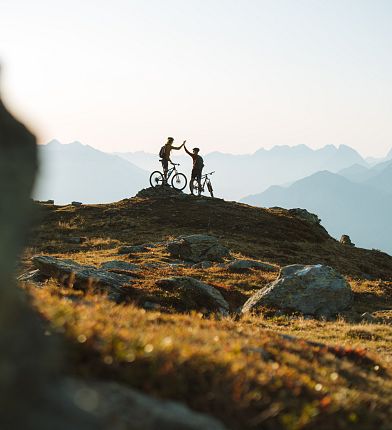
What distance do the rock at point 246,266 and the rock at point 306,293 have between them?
25.5 ft

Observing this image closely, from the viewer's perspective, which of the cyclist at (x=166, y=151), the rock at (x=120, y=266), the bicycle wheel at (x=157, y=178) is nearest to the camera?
the rock at (x=120, y=266)

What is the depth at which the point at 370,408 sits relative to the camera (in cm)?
801

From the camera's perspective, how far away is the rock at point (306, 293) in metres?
25.3

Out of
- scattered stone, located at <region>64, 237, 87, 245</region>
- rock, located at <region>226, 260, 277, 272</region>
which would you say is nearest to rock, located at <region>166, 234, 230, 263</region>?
rock, located at <region>226, 260, 277, 272</region>

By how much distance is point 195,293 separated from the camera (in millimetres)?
24000

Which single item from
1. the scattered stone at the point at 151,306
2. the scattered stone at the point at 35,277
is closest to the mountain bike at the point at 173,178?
the scattered stone at the point at 35,277

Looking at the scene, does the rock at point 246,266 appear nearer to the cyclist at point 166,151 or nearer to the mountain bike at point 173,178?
the cyclist at point 166,151

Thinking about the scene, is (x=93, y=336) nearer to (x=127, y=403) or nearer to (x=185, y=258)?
(x=127, y=403)

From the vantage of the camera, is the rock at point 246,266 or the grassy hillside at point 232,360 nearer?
the grassy hillside at point 232,360

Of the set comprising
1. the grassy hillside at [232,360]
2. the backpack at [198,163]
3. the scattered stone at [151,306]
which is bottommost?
the scattered stone at [151,306]

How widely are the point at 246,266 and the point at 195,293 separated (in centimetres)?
1248

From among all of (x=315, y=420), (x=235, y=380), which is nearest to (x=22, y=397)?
(x=235, y=380)

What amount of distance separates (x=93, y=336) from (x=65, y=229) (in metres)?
49.5

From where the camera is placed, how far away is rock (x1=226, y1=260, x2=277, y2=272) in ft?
115
